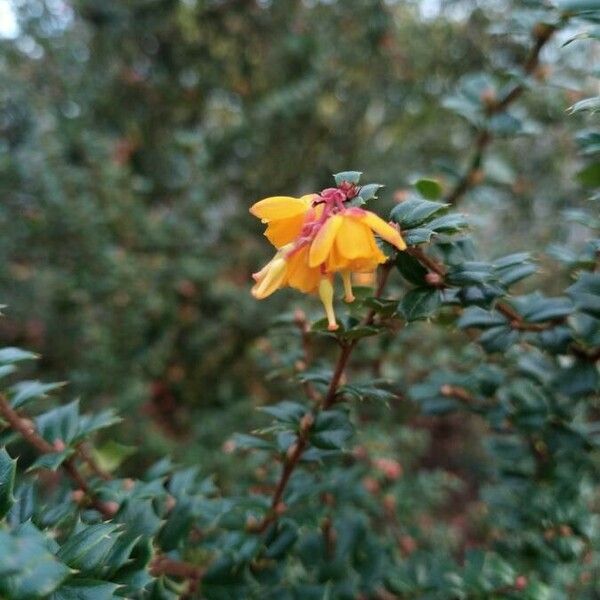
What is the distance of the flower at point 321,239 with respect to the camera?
609 mm

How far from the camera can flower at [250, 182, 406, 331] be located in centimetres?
61

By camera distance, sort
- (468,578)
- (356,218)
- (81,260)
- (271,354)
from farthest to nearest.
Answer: (81,260)
(271,354)
(468,578)
(356,218)

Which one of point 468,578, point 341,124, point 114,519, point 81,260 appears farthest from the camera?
point 341,124

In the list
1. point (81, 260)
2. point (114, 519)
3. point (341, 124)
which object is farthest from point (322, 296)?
point (341, 124)

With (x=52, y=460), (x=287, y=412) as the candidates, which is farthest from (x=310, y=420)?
(x=52, y=460)

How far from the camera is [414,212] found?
2.30 feet

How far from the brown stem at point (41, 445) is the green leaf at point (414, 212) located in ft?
1.74

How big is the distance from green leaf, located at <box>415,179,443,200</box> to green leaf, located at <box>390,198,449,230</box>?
18 cm

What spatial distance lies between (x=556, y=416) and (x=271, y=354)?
27.1 inches

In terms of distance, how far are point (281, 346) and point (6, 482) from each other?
108 cm

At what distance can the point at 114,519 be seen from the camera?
794 millimetres

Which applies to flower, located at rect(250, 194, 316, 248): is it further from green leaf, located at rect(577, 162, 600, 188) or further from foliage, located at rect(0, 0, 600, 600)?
green leaf, located at rect(577, 162, 600, 188)

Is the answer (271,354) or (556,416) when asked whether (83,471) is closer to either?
(271,354)

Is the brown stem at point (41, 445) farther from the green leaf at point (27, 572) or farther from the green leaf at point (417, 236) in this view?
the green leaf at point (417, 236)
